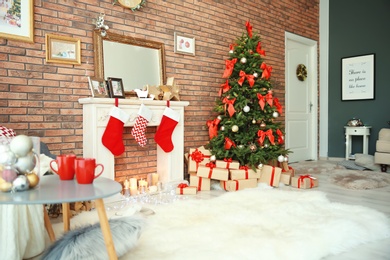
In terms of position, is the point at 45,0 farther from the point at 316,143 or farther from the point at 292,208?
the point at 316,143

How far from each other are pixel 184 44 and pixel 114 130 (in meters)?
1.53

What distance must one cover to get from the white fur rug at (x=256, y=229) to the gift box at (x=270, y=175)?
28.1 inches

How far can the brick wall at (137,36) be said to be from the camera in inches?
112

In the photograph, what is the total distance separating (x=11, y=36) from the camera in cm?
274

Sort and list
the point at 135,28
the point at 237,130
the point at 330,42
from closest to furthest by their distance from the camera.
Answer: the point at 135,28, the point at 237,130, the point at 330,42

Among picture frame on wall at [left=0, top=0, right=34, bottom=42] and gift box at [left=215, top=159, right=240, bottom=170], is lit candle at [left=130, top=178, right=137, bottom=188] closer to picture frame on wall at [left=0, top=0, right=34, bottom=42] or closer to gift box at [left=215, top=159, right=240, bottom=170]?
gift box at [left=215, top=159, right=240, bottom=170]

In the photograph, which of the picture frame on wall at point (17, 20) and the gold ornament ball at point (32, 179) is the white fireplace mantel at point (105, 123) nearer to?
the picture frame on wall at point (17, 20)

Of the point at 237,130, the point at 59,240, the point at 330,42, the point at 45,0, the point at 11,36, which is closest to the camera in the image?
the point at 59,240

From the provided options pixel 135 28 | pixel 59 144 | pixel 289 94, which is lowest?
pixel 59 144

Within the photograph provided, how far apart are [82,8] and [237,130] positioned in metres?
2.02

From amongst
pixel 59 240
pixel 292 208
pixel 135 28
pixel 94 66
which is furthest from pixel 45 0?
pixel 292 208

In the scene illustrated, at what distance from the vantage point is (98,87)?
3193 millimetres

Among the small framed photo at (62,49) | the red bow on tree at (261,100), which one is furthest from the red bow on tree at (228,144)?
the small framed photo at (62,49)

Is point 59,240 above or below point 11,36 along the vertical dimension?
below
